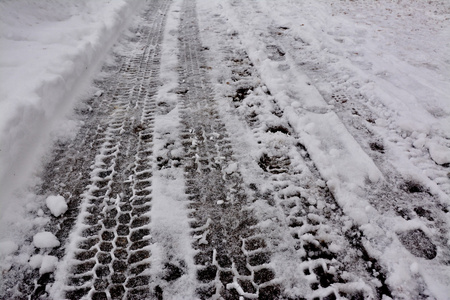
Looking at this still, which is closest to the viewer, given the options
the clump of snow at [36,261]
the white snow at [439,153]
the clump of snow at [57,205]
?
the clump of snow at [36,261]

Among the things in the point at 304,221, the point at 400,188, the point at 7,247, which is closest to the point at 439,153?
the point at 400,188

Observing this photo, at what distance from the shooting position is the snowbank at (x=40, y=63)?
2.49 meters

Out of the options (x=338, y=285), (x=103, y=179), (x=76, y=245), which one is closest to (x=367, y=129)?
(x=338, y=285)

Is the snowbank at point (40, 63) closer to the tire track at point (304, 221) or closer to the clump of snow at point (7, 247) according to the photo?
the clump of snow at point (7, 247)

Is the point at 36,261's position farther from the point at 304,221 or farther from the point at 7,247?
the point at 304,221

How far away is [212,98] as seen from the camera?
3514mm

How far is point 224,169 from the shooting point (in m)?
2.52

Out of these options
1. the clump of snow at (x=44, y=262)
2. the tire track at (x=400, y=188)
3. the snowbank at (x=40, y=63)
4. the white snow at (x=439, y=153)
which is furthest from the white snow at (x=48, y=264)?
the white snow at (x=439, y=153)

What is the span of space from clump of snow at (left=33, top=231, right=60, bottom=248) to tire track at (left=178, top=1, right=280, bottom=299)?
95 cm

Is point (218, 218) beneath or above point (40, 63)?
beneath

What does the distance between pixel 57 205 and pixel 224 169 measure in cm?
135

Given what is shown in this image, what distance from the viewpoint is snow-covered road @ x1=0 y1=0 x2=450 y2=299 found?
178 centimetres

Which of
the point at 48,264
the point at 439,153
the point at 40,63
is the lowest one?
the point at 48,264

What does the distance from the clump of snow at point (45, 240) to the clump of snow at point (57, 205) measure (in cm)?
21
